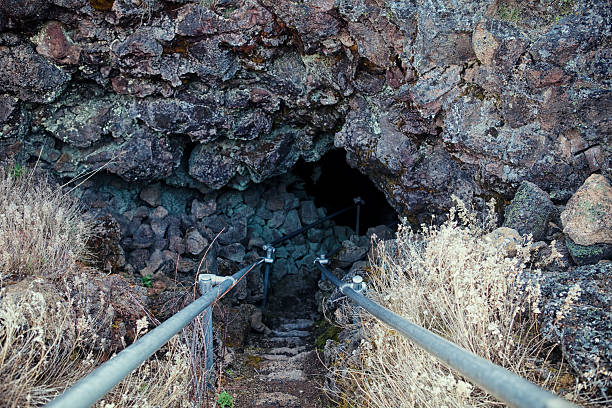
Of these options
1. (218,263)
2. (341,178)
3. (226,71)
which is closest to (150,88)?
(226,71)

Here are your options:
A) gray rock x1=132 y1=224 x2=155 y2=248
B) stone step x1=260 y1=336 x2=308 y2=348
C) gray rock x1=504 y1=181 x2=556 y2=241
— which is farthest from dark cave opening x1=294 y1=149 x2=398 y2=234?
gray rock x1=504 y1=181 x2=556 y2=241

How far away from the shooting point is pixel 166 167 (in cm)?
588

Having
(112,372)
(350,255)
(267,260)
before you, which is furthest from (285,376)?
(350,255)

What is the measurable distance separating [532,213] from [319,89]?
271 cm

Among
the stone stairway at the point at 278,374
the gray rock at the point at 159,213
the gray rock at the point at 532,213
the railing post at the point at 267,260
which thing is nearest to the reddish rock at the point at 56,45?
the gray rock at the point at 159,213

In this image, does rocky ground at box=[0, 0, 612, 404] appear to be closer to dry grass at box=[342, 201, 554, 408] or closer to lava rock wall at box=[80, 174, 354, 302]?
lava rock wall at box=[80, 174, 354, 302]

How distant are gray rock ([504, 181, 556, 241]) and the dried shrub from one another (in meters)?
0.74

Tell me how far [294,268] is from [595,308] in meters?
5.47

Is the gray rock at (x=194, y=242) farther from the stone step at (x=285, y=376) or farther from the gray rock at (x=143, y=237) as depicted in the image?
the stone step at (x=285, y=376)

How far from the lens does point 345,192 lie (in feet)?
30.0

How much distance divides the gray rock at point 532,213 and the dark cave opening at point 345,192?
14.2ft

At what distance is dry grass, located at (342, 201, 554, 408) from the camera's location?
234 cm

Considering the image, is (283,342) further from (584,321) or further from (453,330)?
(584,321)

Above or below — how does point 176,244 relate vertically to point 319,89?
below
